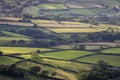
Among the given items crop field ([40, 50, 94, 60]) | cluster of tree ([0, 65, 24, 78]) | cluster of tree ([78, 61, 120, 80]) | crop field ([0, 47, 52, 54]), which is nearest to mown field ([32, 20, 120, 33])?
crop field ([0, 47, 52, 54])

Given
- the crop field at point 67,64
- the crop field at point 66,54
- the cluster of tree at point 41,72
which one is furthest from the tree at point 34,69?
the crop field at point 66,54

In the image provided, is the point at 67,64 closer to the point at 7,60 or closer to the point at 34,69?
the point at 34,69

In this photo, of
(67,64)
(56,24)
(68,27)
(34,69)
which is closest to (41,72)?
(34,69)

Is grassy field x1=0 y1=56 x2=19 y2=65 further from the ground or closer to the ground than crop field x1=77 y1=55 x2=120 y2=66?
further from the ground

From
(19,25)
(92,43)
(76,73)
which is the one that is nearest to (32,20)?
(19,25)

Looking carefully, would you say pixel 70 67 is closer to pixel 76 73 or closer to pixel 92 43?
pixel 76 73

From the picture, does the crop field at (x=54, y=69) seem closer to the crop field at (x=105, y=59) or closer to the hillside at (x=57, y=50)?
the hillside at (x=57, y=50)

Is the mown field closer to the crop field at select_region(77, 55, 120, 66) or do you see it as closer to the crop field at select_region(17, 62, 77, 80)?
the crop field at select_region(77, 55, 120, 66)

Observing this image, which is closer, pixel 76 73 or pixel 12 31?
pixel 76 73
